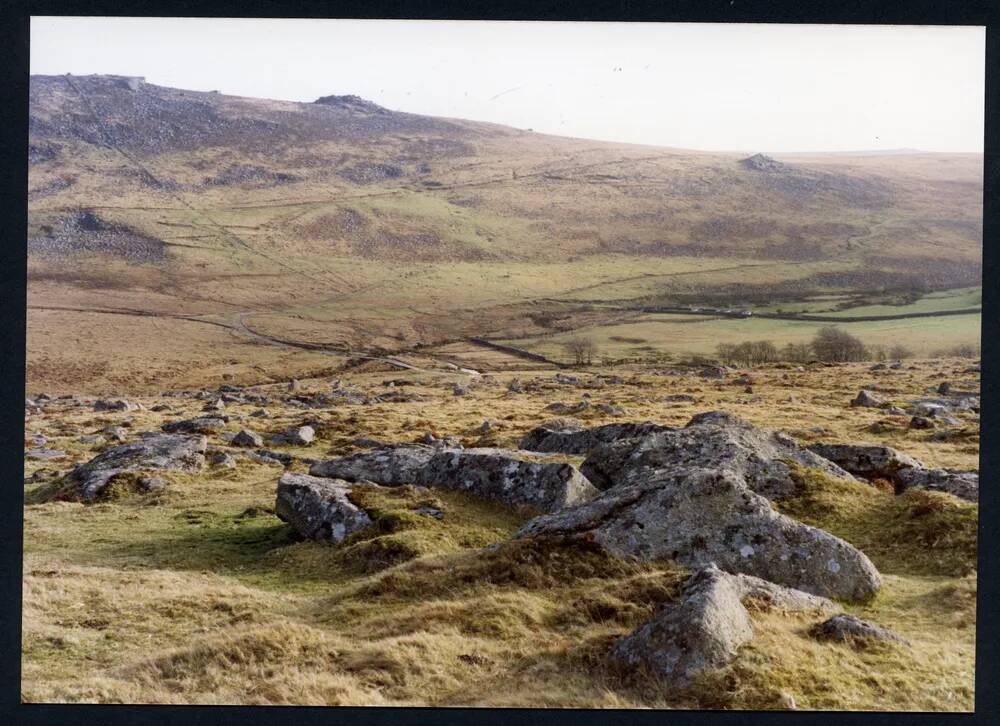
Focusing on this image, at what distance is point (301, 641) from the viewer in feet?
44.8

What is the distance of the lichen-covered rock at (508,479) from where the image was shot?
1961 cm

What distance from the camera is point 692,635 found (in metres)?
11.9

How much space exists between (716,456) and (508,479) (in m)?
4.96

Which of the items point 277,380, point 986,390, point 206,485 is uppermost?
point 986,390

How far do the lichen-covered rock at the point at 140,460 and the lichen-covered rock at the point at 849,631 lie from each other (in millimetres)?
20259

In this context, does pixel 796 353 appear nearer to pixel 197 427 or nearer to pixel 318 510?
pixel 197 427

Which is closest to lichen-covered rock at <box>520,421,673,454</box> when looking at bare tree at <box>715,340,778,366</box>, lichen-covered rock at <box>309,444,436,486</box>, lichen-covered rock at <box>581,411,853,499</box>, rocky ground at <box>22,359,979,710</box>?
rocky ground at <box>22,359,979,710</box>

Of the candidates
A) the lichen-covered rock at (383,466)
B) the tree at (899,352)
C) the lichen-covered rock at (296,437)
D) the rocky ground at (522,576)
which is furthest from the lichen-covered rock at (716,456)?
the tree at (899,352)

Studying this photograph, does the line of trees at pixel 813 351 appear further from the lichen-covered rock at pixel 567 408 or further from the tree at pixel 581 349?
the lichen-covered rock at pixel 567 408

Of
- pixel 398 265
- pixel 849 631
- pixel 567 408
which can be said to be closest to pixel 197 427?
pixel 567 408

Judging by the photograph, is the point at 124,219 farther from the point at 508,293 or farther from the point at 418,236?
the point at 508,293

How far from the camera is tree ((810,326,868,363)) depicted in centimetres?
10331

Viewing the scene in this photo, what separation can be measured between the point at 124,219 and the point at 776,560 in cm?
18365

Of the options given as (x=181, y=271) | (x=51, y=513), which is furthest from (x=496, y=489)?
(x=181, y=271)
